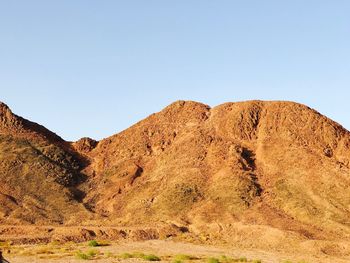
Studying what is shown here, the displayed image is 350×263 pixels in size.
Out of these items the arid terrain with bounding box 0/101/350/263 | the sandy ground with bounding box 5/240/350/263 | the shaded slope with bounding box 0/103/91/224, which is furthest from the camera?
the shaded slope with bounding box 0/103/91/224

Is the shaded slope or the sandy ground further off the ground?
the shaded slope

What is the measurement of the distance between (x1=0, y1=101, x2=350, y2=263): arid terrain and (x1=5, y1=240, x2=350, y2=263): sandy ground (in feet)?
0.63

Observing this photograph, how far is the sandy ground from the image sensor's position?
37.3 metres

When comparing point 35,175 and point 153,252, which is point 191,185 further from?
point 153,252

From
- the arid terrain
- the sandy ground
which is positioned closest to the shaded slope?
the arid terrain

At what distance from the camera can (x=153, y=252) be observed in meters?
45.8

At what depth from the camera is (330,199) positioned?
65.6 metres

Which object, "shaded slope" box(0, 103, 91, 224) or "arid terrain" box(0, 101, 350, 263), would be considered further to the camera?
"shaded slope" box(0, 103, 91, 224)

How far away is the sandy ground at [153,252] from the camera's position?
37344 millimetres

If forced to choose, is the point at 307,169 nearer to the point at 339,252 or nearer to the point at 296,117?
the point at 296,117

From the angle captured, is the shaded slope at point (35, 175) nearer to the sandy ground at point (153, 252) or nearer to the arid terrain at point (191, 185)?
the arid terrain at point (191, 185)

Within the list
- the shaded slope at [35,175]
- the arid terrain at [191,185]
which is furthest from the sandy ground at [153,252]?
the shaded slope at [35,175]

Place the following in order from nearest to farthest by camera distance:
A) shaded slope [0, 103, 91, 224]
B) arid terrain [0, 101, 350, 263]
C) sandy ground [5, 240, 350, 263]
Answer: sandy ground [5, 240, 350, 263], arid terrain [0, 101, 350, 263], shaded slope [0, 103, 91, 224]

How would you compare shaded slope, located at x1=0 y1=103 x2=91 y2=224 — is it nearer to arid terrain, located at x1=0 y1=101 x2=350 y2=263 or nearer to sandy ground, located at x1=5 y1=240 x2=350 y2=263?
arid terrain, located at x1=0 y1=101 x2=350 y2=263
